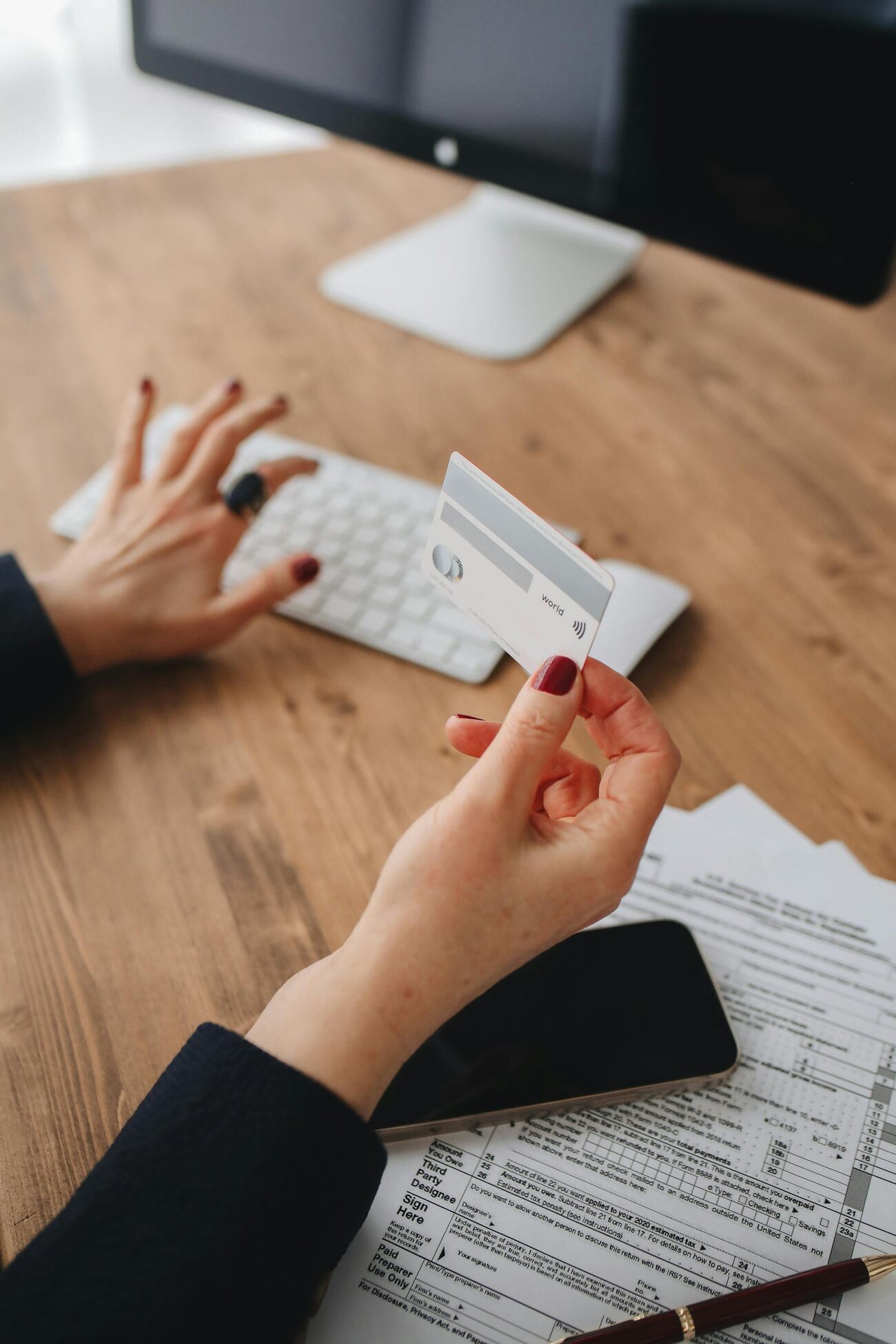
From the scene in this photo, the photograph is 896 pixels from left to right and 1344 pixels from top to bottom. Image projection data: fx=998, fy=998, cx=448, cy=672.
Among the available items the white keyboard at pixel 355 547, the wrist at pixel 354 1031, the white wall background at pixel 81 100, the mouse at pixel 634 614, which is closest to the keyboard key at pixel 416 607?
the white keyboard at pixel 355 547

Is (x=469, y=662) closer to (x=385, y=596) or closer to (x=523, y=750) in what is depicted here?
(x=385, y=596)

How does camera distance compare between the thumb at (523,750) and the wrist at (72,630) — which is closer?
the thumb at (523,750)

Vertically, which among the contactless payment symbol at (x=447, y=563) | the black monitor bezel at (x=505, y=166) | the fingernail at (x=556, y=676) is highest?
the black monitor bezel at (x=505, y=166)

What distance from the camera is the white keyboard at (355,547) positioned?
2.30ft

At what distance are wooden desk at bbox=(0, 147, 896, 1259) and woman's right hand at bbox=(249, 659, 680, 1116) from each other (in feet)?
0.44

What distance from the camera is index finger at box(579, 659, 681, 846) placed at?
17.8 inches

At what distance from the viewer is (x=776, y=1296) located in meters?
0.42

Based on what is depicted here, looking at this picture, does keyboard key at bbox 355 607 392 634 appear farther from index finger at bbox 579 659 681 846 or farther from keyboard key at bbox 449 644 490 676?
index finger at bbox 579 659 681 846

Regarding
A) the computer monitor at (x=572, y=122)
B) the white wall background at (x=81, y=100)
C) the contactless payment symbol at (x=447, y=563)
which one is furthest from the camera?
the white wall background at (x=81, y=100)

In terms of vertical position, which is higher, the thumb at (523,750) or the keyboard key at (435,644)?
the thumb at (523,750)

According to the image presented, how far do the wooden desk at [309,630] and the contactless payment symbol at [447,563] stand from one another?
17cm

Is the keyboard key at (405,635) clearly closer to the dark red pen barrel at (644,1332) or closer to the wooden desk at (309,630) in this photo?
the wooden desk at (309,630)

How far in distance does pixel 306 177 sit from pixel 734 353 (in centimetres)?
63

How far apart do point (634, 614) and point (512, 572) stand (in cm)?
25
